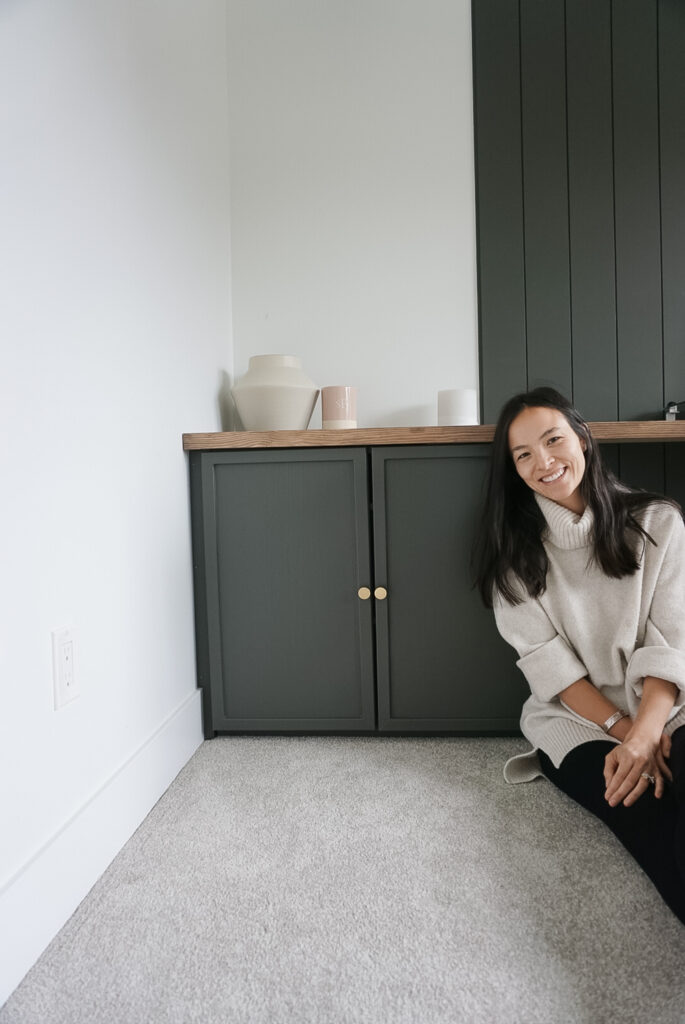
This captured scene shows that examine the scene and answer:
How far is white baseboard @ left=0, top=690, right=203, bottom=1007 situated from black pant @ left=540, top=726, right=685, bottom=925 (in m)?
0.92

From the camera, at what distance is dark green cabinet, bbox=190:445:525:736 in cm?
175

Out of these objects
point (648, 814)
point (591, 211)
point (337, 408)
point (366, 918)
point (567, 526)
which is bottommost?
point (366, 918)

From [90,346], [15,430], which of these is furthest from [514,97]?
[15,430]

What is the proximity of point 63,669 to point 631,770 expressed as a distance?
1.03 m

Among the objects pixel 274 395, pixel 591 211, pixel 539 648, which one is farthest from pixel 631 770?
pixel 591 211

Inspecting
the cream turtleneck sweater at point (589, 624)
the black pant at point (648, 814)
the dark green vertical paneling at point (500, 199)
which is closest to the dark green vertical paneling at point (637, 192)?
the dark green vertical paneling at point (500, 199)

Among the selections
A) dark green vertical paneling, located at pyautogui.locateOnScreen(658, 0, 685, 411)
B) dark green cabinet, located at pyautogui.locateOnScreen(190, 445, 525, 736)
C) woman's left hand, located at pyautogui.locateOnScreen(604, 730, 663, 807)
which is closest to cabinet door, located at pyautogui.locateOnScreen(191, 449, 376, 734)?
dark green cabinet, located at pyautogui.locateOnScreen(190, 445, 525, 736)

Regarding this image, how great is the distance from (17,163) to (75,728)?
96 cm

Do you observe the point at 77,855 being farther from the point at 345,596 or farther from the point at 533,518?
the point at 533,518

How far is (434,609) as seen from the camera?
1.77 metres

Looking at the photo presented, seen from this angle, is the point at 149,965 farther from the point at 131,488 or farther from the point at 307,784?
the point at 131,488

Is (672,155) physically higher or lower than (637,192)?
→ higher

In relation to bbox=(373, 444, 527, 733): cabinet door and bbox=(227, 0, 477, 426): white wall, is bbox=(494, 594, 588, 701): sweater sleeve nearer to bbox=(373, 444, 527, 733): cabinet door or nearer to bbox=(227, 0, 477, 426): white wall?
bbox=(373, 444, 527, 733): cabinet door

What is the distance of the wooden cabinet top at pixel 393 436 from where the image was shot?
169 centimetres
